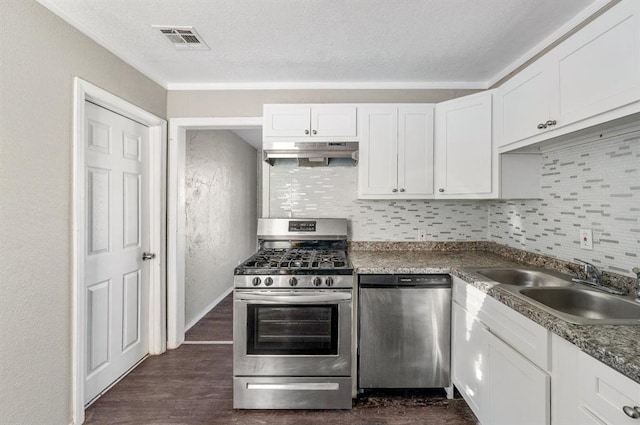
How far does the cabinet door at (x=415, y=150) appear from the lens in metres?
2.48

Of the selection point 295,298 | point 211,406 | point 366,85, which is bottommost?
point 211,406

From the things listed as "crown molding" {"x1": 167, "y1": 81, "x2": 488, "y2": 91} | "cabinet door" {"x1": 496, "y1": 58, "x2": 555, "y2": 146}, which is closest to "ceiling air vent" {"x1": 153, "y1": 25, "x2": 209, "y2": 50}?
"crown molding" {"x1": 167, "y1": 81, "x2": 488, "y2": 91}

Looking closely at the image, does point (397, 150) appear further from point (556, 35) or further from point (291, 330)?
point (291, 330)

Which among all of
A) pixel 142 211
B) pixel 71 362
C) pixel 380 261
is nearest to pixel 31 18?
pixel 142 211

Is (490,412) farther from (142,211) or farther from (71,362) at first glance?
(142,211)

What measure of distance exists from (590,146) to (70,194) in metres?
3.11

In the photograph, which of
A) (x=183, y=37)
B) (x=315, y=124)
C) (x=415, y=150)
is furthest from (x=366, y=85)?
(x=183, y=37)

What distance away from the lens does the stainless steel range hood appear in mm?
2467

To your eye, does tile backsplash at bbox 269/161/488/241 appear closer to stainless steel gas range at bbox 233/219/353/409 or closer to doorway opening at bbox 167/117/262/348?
doorway opening at bbox 167/117/262/348

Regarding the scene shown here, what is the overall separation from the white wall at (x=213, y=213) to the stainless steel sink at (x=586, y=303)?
314 centimetres

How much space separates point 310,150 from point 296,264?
0.95 metres

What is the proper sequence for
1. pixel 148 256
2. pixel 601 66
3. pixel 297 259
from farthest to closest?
pixel 148 256 < pixel 297 259 < pixel 601 66

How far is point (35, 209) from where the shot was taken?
160 centimetres

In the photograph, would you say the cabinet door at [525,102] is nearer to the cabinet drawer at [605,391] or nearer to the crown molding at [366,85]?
the crown molding at [366,85]
